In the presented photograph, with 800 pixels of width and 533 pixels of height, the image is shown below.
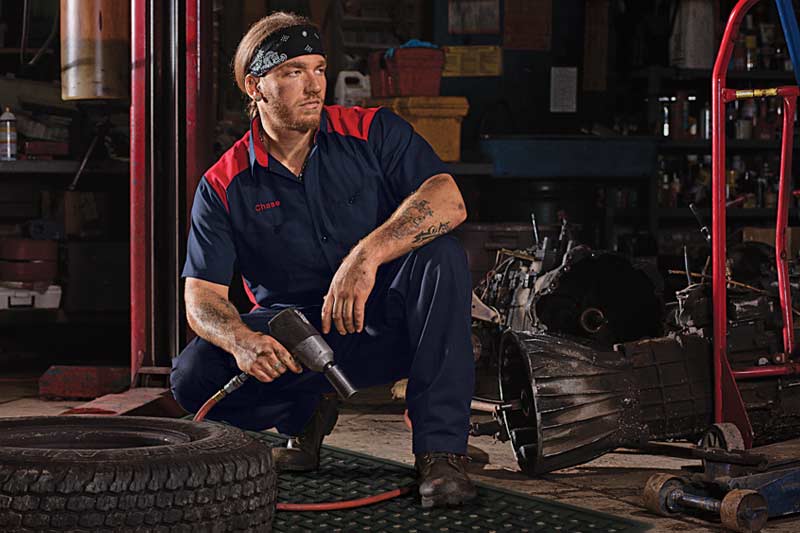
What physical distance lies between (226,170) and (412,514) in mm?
832

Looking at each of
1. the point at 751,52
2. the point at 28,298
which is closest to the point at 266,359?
the point at 28,298

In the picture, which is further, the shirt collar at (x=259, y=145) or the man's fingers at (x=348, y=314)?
the shirt collar at (x=259, y=145)

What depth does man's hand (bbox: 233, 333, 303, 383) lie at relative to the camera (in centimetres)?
226

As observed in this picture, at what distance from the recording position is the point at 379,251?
2.39m

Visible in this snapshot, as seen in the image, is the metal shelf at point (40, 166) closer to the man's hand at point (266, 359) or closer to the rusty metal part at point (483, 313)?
the rusty metal part at point (483, 313)

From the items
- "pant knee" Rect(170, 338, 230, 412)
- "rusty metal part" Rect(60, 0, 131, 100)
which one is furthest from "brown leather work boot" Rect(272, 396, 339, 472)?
"rusty metal part" Rect(60, 0, 131, 100)

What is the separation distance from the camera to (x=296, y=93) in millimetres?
2576

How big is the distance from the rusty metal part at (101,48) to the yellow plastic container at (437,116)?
1481 millimetres

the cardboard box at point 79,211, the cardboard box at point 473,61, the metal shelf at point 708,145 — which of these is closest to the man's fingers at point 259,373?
the cardboard box at point 79,211

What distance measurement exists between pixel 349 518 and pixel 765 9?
612 centimetres

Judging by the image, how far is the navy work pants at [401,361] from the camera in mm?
2391

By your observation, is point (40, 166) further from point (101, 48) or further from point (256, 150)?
point (256, 150)

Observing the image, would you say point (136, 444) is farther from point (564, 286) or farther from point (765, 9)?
point (765, 9)

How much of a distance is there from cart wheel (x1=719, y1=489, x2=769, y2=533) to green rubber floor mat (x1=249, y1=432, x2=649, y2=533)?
0.52 ft
